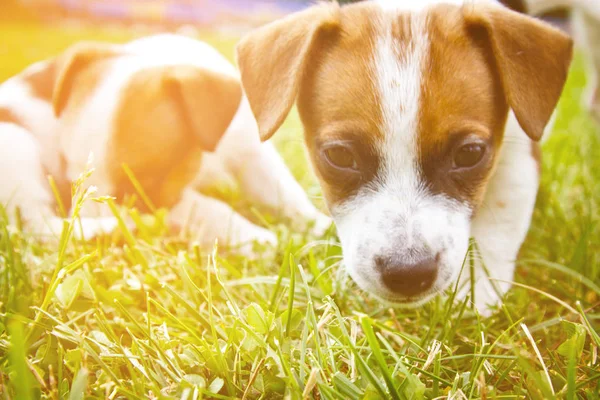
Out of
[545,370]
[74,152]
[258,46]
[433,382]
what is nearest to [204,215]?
[74,152]

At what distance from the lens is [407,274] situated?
6.09 feet

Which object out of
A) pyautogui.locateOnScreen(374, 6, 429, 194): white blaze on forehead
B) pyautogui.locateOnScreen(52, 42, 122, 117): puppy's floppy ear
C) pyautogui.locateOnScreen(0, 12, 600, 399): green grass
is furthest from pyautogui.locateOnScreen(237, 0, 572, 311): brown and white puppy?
pyautogui.locateOnScreen(52, 42, 122, 117): puppy's floppy ear

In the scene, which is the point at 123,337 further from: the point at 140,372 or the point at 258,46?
the point at 258,46

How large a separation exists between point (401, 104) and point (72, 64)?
1.59 metres

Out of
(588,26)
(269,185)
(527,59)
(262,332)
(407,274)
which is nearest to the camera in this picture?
(262,332)

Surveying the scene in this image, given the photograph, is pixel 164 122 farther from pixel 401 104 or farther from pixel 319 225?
pixel 401 104

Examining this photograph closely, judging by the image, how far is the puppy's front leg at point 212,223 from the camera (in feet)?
8.89

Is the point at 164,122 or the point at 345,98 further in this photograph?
the point at 164,122

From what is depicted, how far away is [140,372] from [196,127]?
128 centimetres

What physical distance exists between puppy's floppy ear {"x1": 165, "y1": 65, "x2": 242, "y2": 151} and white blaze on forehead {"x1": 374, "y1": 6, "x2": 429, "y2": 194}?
82cm

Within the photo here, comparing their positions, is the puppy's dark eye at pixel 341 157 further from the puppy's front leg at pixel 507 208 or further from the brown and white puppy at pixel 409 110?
the puppy's front leg at pixel 507 208

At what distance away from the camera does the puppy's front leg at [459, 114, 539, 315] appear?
2.40 m

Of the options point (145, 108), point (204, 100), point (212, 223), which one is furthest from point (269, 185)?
point (145, 108)

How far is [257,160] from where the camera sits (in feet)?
10.5
